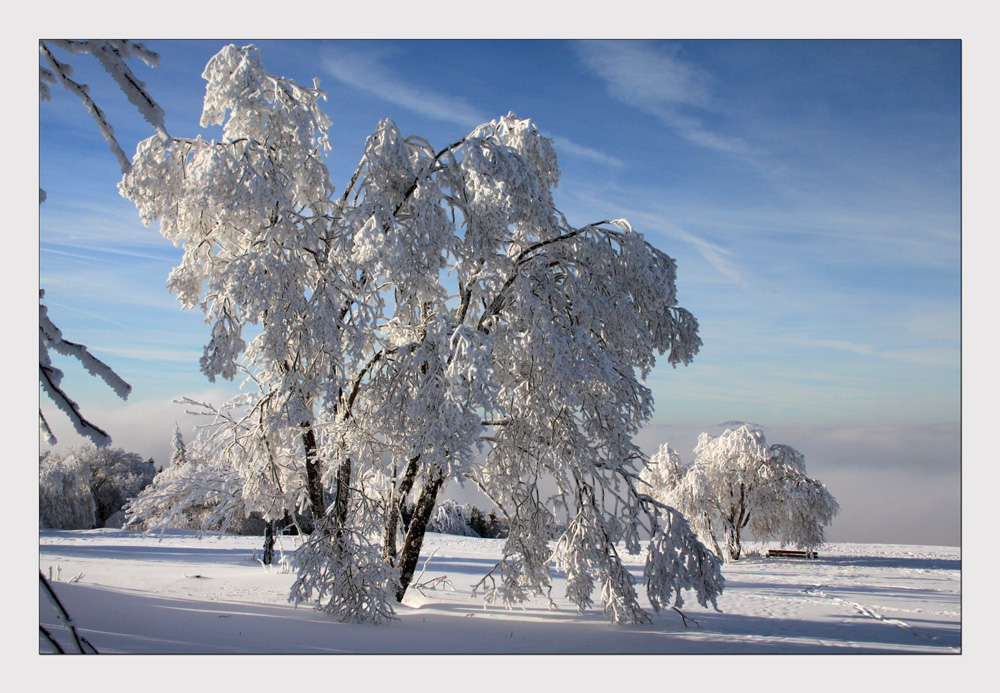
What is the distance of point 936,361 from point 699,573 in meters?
3.28

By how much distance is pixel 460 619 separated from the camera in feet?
24.7

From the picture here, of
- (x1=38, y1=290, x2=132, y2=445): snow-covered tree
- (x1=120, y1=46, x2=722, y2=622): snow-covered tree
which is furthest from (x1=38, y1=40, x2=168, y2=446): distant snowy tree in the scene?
(x1=120, y1=46, x2=722, y2=622): snow-covered tree

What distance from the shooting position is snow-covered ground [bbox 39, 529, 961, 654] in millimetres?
5863

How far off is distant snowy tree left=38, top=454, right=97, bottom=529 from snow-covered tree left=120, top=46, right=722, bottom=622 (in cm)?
1499

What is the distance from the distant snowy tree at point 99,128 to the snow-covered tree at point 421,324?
3569 mm

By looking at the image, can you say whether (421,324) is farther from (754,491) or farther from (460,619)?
(754,491)

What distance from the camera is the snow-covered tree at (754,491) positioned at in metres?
18.4

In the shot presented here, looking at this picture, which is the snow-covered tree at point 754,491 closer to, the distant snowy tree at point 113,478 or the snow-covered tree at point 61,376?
the distant snowy tree at point 113,478

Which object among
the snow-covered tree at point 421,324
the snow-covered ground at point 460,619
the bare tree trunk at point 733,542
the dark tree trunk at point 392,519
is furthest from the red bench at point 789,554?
the dark tree trunk at point 392,519

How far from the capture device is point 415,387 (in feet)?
21.7

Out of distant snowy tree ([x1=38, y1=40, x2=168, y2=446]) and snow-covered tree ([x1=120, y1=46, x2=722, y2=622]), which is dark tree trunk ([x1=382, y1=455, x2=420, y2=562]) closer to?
snow-covered tree ([x1=120, y1=46, x2=722, y2=622])

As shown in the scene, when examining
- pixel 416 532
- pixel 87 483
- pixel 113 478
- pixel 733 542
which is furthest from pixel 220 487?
pixel 113 478
